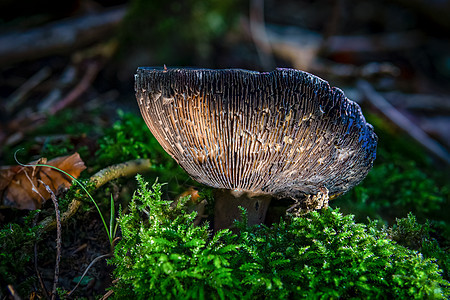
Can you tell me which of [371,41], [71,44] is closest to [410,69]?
[371,41]

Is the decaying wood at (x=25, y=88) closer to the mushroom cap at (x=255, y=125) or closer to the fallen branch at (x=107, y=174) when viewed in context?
the fallen branch at (x=107, y=174)

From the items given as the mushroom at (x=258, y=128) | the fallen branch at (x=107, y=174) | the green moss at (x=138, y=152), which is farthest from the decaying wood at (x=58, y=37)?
the mushroom at (x=258, y=128)

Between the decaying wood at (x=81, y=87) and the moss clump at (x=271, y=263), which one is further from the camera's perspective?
the decaying wood at (x=81, y=87)

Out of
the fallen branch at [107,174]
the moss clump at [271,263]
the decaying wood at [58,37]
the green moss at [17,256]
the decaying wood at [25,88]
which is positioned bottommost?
the decaying wood at [25,88]

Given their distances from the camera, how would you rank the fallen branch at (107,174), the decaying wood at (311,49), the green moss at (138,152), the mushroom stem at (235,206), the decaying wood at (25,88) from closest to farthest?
the fallen branch at (107,174), the mushroom stem at (235,206), the green moss at (138,152), the decaying wood at (25,88), the decaying wood at (311,49)

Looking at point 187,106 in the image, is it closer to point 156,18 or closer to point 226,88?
point 226,88

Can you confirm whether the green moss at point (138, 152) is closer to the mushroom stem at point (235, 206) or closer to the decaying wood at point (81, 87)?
the mushroom stem at point (235, 206)

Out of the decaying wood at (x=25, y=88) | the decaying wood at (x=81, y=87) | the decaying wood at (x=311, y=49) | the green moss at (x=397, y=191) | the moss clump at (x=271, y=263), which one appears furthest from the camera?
the decaying wood at (x=311, y=49)

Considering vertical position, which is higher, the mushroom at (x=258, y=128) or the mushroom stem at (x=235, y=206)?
the mushroom at (x=258, y=128)
